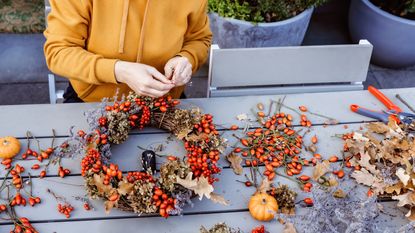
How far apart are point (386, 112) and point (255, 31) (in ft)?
4.12

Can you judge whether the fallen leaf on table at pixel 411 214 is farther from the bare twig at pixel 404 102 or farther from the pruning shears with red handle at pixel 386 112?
the bare twig at pixel 404 102

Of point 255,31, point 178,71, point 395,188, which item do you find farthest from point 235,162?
point 255,31

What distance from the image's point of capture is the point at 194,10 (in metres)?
1.54

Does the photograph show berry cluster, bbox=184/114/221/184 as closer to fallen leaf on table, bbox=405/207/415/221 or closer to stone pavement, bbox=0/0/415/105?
fallen leaf on table, bbox=405/207/415/221

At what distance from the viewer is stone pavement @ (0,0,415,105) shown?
8.73ft

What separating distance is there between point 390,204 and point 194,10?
0.85 meters

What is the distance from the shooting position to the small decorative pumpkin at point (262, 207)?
1186 millimetres

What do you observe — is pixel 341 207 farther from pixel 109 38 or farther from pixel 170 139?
pixel 109 38

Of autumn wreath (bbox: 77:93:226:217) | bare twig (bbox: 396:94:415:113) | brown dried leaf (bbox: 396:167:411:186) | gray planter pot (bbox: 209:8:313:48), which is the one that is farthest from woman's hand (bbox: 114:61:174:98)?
gray planter pot (bbox: 209:8:313:48)

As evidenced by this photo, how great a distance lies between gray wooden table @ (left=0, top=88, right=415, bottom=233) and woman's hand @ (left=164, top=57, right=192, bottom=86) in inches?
4.9

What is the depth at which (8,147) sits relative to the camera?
1278 millimetres

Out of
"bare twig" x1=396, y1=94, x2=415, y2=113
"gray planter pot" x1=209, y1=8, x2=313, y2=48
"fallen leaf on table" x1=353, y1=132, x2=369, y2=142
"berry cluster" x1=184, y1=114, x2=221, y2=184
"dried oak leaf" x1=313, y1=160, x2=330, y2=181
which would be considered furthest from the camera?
"gray planter pot" x1=209, y1=8, x2=313, y2=48

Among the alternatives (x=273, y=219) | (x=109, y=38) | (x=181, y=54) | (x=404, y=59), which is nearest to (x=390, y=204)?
(x=273, y=219)

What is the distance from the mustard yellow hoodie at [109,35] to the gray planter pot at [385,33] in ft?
5.65
